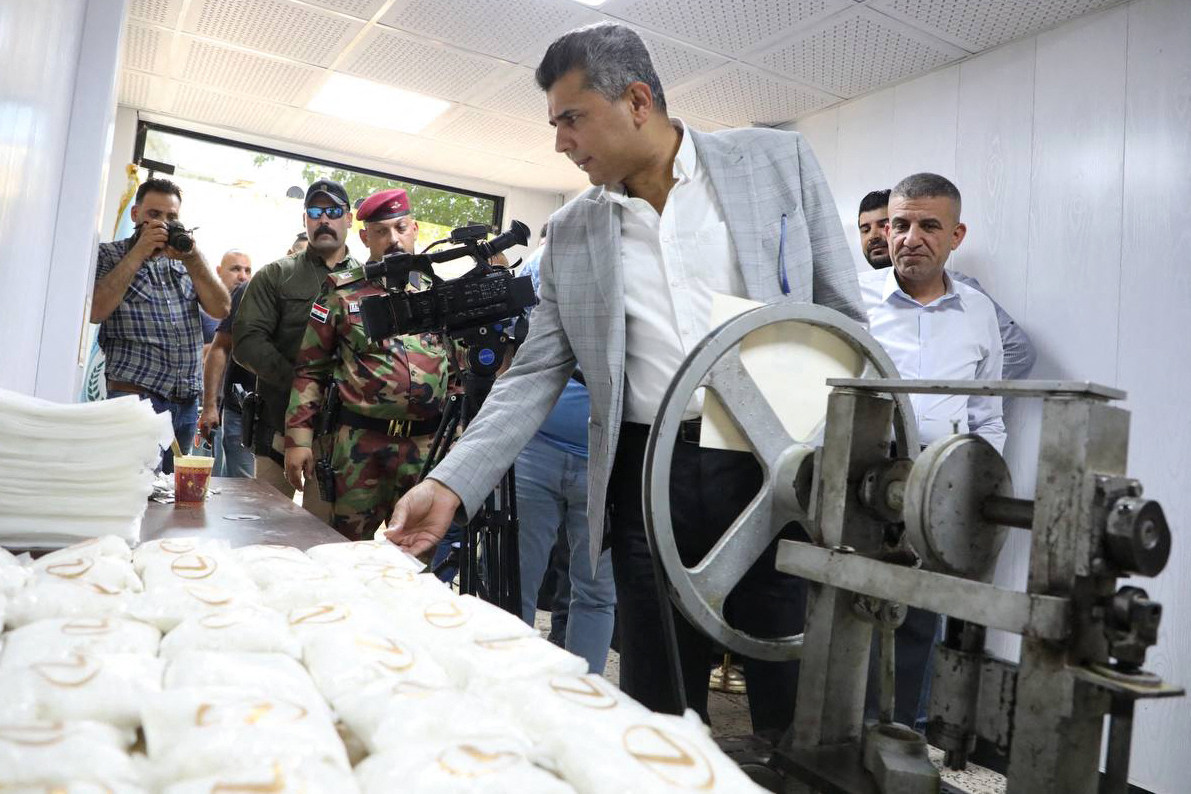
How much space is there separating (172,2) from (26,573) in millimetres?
3741

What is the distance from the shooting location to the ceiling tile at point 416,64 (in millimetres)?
3863

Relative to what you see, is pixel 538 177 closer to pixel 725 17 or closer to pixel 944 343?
pixel 725 17

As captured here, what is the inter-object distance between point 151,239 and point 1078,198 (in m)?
3.09

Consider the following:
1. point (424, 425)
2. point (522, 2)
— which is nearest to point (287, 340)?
point (424, 425)

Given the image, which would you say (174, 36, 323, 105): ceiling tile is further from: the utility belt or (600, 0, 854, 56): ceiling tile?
the utility belt

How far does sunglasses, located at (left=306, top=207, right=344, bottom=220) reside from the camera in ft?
9.09

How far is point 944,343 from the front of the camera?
2.52 m

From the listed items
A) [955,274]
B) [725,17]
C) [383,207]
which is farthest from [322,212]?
[955,274]

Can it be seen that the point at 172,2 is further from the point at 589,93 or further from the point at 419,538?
the point at 419,538

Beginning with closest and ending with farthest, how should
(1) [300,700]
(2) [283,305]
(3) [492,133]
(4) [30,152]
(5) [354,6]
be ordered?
1. (1) [300,700]
2. (4) [30,152]
3. (2) [283,305]
4. (5) [354,6]
5. (3) [492,133]

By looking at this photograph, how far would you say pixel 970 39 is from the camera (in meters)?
3.24

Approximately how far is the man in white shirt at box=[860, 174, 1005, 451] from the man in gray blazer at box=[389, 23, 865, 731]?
54.2 inches

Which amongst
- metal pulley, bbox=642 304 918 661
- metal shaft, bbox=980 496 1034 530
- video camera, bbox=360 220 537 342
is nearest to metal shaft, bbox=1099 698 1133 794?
metal shaft, bbox=980 496 1034 530

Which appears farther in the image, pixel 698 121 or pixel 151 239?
pixel 698 121
